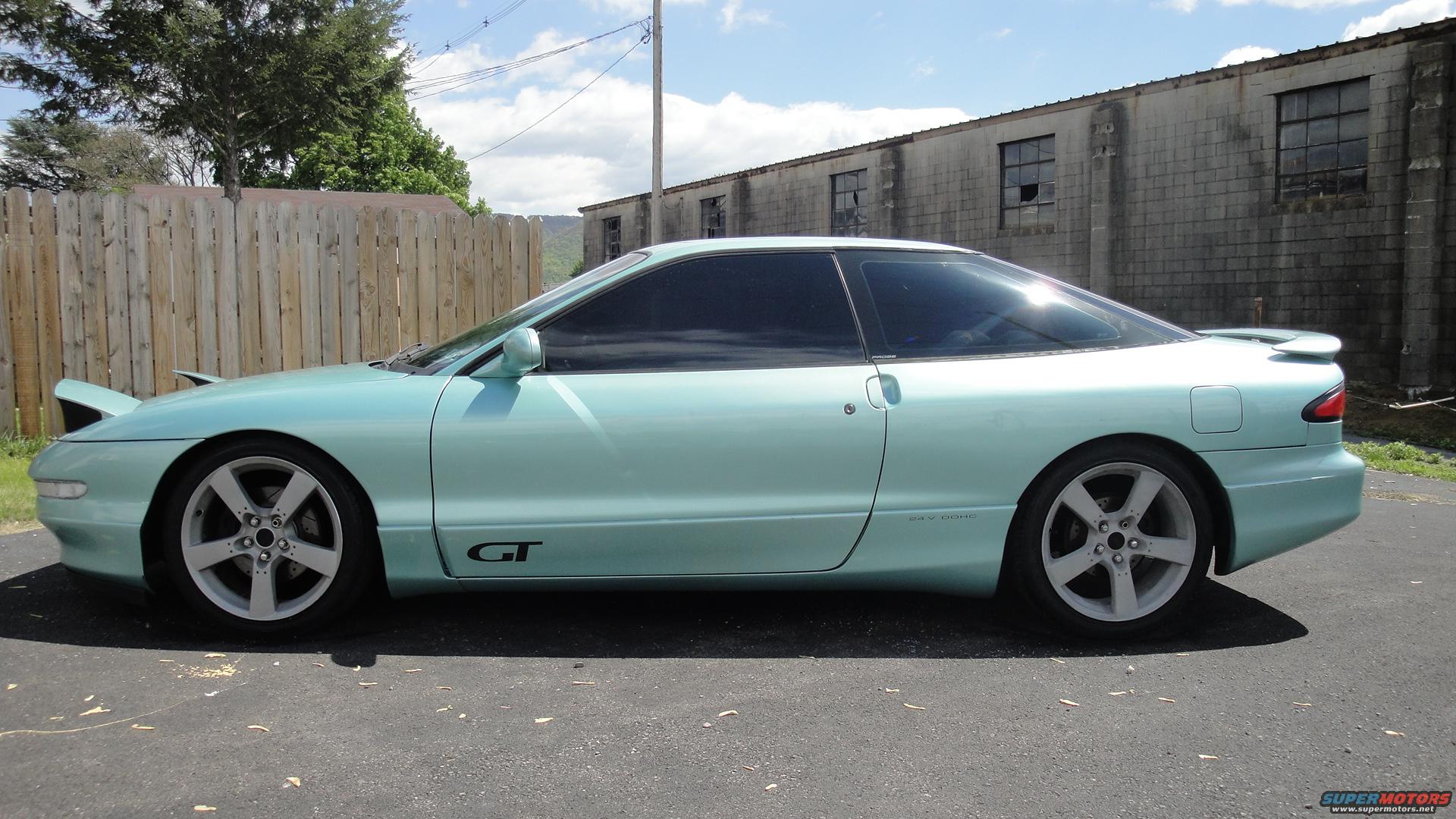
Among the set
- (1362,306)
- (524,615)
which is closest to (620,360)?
(524,615)

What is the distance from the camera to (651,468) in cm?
349

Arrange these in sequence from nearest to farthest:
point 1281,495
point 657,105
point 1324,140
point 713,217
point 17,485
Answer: point 1281,495 → point 17,485 → point 1324,140 → point 657,105 → point 713,217

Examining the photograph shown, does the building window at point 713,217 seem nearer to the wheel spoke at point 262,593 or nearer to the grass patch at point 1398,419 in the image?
the grass patch at point 1398,419

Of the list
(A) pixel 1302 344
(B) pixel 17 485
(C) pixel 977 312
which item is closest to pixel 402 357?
(C) pixel 977 312

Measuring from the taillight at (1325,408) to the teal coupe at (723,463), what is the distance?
0.04ft

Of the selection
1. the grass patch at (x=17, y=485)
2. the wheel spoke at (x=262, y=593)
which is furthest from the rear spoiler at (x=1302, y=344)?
the grass patch at (x=17, y=485)

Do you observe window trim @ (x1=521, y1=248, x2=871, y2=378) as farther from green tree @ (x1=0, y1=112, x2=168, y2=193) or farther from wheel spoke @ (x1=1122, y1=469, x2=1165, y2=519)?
green tree @ (x1=0, y1=112, x2=168, y2=193)

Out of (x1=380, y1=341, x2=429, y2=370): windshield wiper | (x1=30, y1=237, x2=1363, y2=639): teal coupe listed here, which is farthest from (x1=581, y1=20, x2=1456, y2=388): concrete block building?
(x1=380, y1=341, x2=429, y2=370): windshield wiper

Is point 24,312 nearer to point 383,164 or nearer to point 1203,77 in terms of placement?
point 1203,77

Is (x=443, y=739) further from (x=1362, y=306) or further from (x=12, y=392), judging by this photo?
(x=1362, y=306)

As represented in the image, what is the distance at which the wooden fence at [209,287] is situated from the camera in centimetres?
739

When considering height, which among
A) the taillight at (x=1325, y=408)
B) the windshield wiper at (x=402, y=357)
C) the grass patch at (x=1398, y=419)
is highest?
the windshield wiper at (x=402, y=357)

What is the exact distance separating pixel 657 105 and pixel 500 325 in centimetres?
1794

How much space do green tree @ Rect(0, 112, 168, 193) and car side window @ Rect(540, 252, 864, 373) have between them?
181 ft
